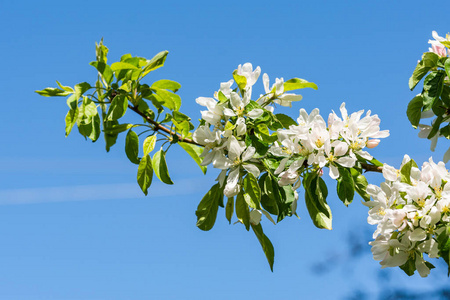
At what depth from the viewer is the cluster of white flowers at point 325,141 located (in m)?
2.40

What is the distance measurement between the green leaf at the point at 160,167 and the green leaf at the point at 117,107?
0.26 m

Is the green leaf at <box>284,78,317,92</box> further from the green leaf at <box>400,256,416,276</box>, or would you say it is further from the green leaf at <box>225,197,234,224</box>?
the green leaf at <box>400,256,416,276</box>

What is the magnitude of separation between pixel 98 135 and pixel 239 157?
0.66m

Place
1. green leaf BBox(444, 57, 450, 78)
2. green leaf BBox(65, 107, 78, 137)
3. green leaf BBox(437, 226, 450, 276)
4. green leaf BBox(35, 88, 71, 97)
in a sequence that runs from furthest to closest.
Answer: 1. green leaf BBox(35, 88, 71, 97)
2. green leaf BBox(65, 107, 78, 137)
3. green leaf BBox(444, 57, 450, 78)
4. green leaf BBox(437, 226, 450, 276)

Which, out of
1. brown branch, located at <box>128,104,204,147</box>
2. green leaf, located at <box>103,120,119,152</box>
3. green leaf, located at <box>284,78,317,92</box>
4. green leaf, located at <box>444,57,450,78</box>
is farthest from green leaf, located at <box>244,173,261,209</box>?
green leaf, located at <box>444,57,450,78</box>

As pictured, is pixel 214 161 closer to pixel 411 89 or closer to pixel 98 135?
pixel 98 135

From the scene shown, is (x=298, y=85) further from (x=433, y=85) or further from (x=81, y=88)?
(x=81, y=88)

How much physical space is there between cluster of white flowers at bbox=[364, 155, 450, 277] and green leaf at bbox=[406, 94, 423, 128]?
11.0 inches

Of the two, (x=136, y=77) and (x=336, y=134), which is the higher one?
(x=136, y=77)

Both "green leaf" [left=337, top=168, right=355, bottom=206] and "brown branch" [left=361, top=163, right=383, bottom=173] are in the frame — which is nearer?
"green leaf" [left=337, top=168, right=355, bottom=206]

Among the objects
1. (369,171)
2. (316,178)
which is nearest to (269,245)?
(316,178)

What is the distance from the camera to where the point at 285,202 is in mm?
2594

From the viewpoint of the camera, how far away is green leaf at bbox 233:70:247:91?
8.14 feet

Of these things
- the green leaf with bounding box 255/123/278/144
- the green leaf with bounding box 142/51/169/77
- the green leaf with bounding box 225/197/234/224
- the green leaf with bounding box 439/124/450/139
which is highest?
the green leaf with bounding box 142/51/169/77
